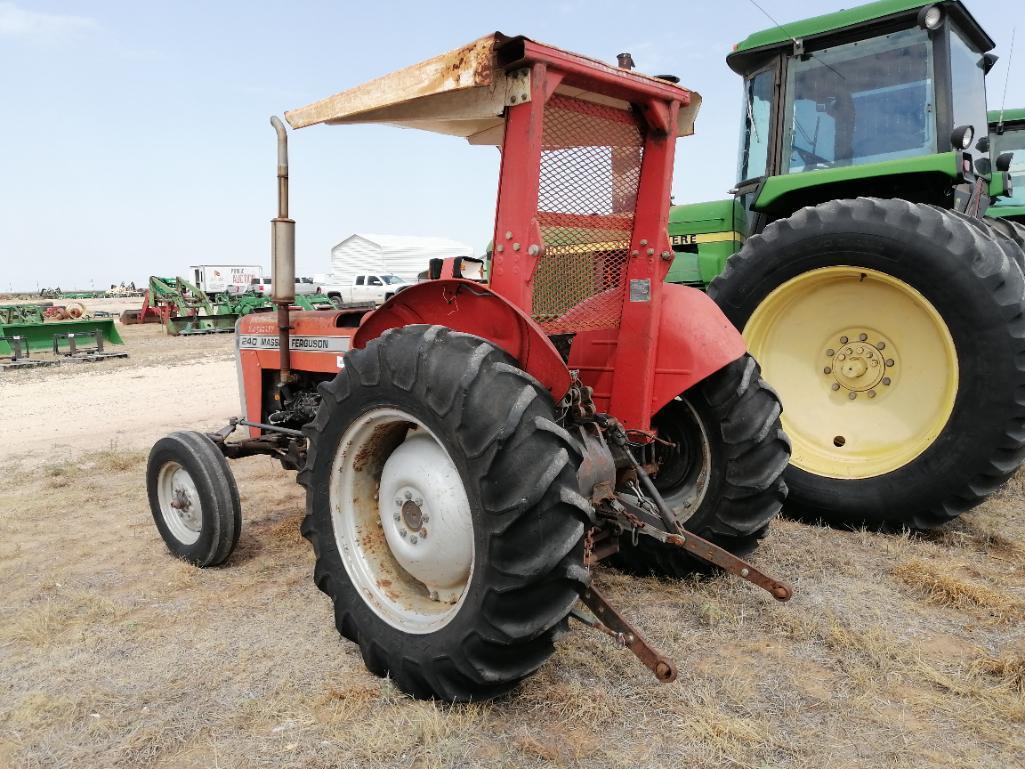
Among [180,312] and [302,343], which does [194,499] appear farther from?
[180,312]

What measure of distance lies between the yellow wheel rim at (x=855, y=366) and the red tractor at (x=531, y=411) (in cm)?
127

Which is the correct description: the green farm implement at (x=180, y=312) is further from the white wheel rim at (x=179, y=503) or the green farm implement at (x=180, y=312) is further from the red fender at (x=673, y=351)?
the red fender at (x=673, y=351)

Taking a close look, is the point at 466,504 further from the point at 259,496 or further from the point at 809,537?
the point at 259,496

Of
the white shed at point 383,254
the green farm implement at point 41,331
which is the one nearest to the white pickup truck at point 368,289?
the white shed at point 383,254

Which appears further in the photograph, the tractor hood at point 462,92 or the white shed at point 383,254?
the white shed at point 383,254

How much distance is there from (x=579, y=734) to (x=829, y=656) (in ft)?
3.33

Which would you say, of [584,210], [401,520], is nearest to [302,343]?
[401,520]

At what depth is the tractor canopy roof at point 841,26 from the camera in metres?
4.47

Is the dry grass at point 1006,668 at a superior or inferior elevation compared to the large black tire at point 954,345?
inferior

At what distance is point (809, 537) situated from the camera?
3.82 metres

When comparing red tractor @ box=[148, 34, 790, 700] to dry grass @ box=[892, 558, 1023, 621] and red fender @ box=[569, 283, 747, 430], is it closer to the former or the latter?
red fender @ box=[569, 283, 747, 430]

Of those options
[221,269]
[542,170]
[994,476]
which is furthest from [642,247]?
[221,269]

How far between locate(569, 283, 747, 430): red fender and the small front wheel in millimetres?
1832

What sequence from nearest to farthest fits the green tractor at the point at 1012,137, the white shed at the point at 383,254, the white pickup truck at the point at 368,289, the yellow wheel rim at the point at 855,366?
the yellow wheel rim at the point at 855,366 < the green tractor at the point at 1012,137 < the white pickup truck at the point at 368,289 < the white shed at the point at 383,254
